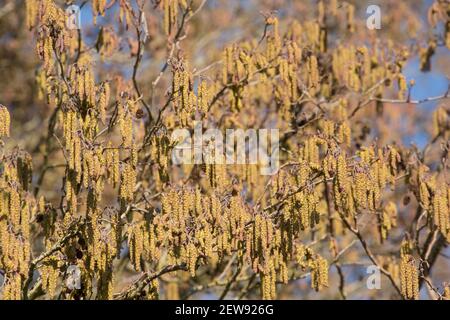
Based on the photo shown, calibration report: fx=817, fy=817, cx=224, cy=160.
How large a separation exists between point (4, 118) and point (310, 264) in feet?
8.01

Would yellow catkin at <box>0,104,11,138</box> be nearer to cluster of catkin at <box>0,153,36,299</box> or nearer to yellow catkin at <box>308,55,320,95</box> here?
cluster of catkin at <box>0,153,36,299</box>

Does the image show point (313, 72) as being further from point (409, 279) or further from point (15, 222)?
point (15, 222)

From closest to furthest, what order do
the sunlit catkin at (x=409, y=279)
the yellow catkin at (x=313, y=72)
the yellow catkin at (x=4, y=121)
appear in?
1. the yellow catkin at (x=4, y=121)
2. the sunlit catkin at (x=409, y=279)
3. the yellow catkin at (x=313, y=72)

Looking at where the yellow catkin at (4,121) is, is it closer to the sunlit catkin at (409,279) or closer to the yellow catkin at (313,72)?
the yellow catkin at (313,72)

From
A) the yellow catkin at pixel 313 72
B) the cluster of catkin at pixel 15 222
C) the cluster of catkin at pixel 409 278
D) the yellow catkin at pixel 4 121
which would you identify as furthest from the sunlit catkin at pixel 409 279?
the yellow catkin at pixel 4 121

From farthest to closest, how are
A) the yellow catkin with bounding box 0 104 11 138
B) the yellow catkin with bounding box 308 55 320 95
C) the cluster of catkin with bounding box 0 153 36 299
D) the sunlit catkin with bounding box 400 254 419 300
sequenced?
1. the yellow catkin with bounding box 308 55 320 95
2. the sunlit catkin with bounding box 400 254 419 300
3. the yellow catkin with bounding box 0 104 11 138
4. the cluster of catkin with bounding box 0 153 36 299

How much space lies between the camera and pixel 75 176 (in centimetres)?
562

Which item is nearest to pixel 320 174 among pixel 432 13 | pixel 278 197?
pixel 278 197

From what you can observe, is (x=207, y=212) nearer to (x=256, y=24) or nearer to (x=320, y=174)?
(x=320, y=174)

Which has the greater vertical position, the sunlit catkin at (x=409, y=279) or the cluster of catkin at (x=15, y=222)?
the cluster of catkin at (x=15, y=222)

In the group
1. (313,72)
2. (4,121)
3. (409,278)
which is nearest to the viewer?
(4,121)

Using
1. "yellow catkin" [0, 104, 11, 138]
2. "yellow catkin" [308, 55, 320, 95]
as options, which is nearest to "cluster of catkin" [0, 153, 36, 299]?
"yellow catkin" [0, 104, 11, 138]

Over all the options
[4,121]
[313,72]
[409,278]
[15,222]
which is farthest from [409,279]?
[4,121]

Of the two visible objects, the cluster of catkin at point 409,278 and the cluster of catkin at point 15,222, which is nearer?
the cluster of catkin at point 15,222
